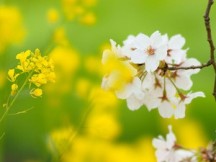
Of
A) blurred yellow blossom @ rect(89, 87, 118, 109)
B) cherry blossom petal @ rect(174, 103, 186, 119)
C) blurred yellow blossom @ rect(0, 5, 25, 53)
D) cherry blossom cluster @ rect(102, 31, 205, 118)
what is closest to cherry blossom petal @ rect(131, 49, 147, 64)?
cherry blossom cluster @ rect(102, 31, 205, 118)

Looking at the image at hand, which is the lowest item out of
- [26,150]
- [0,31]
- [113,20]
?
[0,31]

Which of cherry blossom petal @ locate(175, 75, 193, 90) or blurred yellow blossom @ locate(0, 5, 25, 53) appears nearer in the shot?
cherry blossom petal @ locate(175, 75, 193, 90)

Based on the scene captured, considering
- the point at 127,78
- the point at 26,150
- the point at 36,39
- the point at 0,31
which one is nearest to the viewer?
the point at 127,78

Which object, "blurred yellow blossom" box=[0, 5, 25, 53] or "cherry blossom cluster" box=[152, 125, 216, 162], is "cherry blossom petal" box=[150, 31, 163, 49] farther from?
"blurred yellow blossom" box=[0, 5, 25, 53]

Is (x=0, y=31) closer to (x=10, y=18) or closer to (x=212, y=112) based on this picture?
(x=10, y=18)

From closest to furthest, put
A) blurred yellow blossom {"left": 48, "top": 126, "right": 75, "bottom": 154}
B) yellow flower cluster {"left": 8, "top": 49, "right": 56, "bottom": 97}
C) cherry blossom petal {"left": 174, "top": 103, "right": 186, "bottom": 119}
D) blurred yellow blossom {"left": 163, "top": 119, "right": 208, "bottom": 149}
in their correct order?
yellow flower cluster {"left": 8, "top": 49, "right": 56, "bottom": 97}, cherry blossom petal {"left": 174, "top": 103, "right": 186, "bottom": 119}, blurred yellow blossom {"left": 48, "top": 126, "right": 75, "bottom": 154}, blurred yellow blossom {"left": 163, "top": 119, "right": 208, "bottom": 149}

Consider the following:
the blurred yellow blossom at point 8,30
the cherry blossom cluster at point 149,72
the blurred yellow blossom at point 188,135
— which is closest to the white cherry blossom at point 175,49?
the cherry blossom cluster at point 149,72

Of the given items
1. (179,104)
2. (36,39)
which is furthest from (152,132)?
(179,104)
